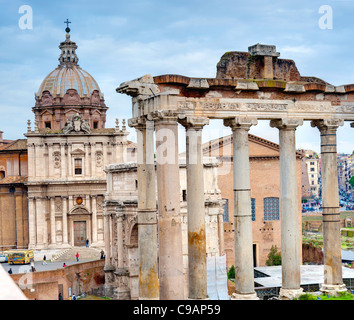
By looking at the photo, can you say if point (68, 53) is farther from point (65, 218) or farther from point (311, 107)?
point (311, 107)

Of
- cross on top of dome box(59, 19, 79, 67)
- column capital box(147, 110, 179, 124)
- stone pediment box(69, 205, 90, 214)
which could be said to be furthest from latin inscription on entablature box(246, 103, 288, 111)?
cross on top of dome box(59, 19, 79, 67)

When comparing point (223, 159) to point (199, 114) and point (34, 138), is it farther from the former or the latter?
point (199, 114)

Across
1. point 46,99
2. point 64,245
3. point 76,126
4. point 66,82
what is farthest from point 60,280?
point 66,82

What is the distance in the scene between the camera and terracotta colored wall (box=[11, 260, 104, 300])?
3134 centimetres

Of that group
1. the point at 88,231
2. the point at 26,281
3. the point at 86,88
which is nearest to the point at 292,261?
the point at 26,281

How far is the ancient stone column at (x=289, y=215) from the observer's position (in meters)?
16.4

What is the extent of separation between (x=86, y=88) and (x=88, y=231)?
13910mm

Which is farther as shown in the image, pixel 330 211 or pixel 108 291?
pixel 108 291

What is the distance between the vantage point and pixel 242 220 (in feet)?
51.6

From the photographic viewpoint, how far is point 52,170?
52469mm

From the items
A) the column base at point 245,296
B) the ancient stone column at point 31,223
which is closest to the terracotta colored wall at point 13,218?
the ancient stone column at point 31,223

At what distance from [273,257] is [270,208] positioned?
397 centimetres

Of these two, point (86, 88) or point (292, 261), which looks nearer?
point (292, 261)

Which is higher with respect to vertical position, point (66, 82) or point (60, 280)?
point (66, 82)
